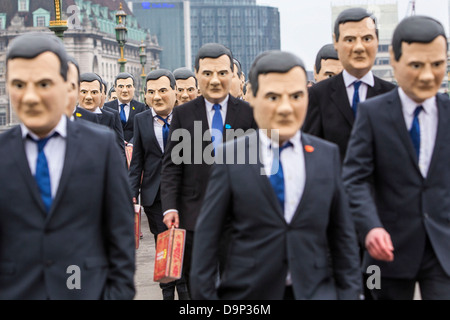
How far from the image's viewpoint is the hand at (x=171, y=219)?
24.1 ft

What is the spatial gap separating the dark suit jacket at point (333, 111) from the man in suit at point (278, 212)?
6.67ft

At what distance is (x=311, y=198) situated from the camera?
14.6 feet

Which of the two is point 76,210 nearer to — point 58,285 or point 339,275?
point 58,285

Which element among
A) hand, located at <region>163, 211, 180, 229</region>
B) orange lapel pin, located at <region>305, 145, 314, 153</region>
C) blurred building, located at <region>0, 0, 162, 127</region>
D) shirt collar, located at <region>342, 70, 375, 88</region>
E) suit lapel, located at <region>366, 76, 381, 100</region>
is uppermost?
blurred building, located at <region>0, 0, 162, 127</region>

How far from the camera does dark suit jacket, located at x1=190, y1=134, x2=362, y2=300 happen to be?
4.43m

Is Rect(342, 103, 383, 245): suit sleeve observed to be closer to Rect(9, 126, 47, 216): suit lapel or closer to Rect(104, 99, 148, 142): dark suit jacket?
Rect(9, 126, 47, 216): suit lapel

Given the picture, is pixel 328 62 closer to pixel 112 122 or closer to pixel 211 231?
pixel 112 122

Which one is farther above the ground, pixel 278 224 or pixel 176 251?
pixel 278 224

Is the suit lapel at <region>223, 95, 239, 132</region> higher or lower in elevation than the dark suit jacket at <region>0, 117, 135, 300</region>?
higher

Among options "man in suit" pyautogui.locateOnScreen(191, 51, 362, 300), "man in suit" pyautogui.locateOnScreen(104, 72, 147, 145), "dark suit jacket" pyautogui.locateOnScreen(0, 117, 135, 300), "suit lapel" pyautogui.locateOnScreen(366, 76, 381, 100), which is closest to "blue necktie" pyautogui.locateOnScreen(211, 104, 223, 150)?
"suit lapel" pyautogui.locateOnScreen(366, 76, 381, 100)

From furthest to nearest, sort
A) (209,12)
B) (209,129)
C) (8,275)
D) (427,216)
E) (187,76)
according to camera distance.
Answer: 1. (209,12)
2. (187,76)
3. (209,129)
4. (427,216)
5. (8,275)

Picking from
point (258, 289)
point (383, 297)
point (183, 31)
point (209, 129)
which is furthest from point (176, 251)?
point (183, 31)

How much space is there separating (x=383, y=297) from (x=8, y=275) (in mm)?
2289

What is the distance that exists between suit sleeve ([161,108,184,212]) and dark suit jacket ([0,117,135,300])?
3.03m
